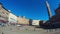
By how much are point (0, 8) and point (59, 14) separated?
34474 millimetres

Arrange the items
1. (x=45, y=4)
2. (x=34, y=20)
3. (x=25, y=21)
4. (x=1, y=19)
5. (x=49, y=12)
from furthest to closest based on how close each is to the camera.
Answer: (x=25, y=21)
(x=34, y=20)
(x=45, y=4)
(x=49, y=12)
(x=1, y=19)

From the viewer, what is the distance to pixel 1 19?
66.5 metres

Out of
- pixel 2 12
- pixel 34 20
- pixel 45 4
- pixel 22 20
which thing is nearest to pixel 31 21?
pixel 34 20

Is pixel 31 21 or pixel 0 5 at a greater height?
pixel 0 5

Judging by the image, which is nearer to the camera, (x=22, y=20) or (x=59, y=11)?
(x=59, y=11)

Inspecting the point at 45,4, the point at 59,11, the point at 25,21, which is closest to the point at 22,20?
the point at 25,21

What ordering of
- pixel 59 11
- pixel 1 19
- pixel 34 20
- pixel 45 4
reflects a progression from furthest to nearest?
1. pixel 34 20
2. pixel 45 4
3. pixel 1 19
4. pixel 59 11

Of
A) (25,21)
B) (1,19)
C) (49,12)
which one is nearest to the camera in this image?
(1,19)

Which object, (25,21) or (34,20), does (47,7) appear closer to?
(34,20)

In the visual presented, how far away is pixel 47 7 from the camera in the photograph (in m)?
81.4

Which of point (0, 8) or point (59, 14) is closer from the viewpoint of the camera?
point (59, 14)

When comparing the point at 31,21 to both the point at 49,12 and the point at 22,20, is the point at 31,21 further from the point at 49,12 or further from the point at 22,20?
the point at 49,12

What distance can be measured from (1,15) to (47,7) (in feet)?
99.8

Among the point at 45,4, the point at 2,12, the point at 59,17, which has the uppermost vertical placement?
the point at 45,4
